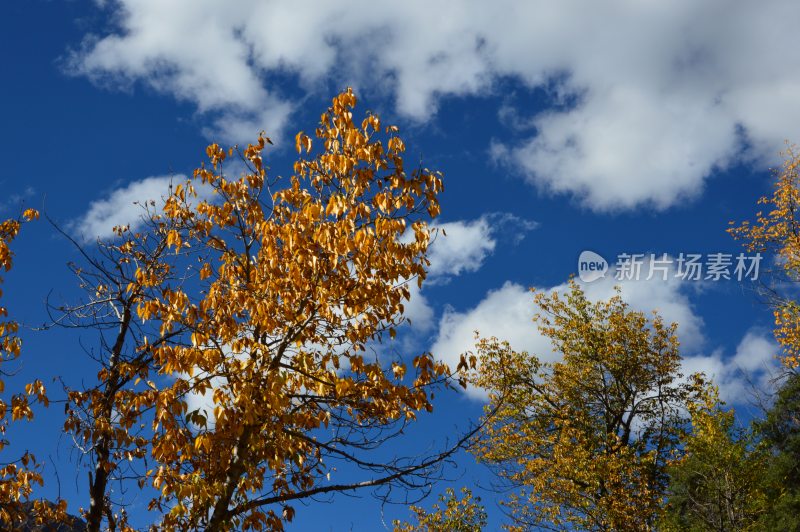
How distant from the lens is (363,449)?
33.6 ft

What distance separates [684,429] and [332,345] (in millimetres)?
19758

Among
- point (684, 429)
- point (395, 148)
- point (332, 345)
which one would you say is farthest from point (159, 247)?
point (684, 429)

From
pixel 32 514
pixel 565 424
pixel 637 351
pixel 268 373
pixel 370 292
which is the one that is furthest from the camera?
pixel 637 351

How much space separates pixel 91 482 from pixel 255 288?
410 cm

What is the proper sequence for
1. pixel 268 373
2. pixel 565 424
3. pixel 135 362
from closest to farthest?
1. pixel 268 373
2. pixel 135 362
3. pixel 565 424

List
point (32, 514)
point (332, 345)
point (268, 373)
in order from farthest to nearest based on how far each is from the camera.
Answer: point (32, 514), point (332, 345), point (268, 373)

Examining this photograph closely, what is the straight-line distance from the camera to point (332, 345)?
10469 mm

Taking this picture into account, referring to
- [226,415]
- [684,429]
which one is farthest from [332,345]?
[684,429]

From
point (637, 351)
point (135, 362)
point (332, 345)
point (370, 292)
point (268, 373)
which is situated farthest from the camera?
point (637, 351)

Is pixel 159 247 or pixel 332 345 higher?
pixel 159 247

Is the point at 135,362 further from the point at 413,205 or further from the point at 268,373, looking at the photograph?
the point at 413,205

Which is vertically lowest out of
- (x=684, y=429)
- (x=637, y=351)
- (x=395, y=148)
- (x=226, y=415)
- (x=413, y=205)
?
(x=226, y=415)

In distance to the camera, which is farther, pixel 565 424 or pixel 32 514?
pixel 565 424

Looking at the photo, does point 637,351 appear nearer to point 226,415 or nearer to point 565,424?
point 565,424
